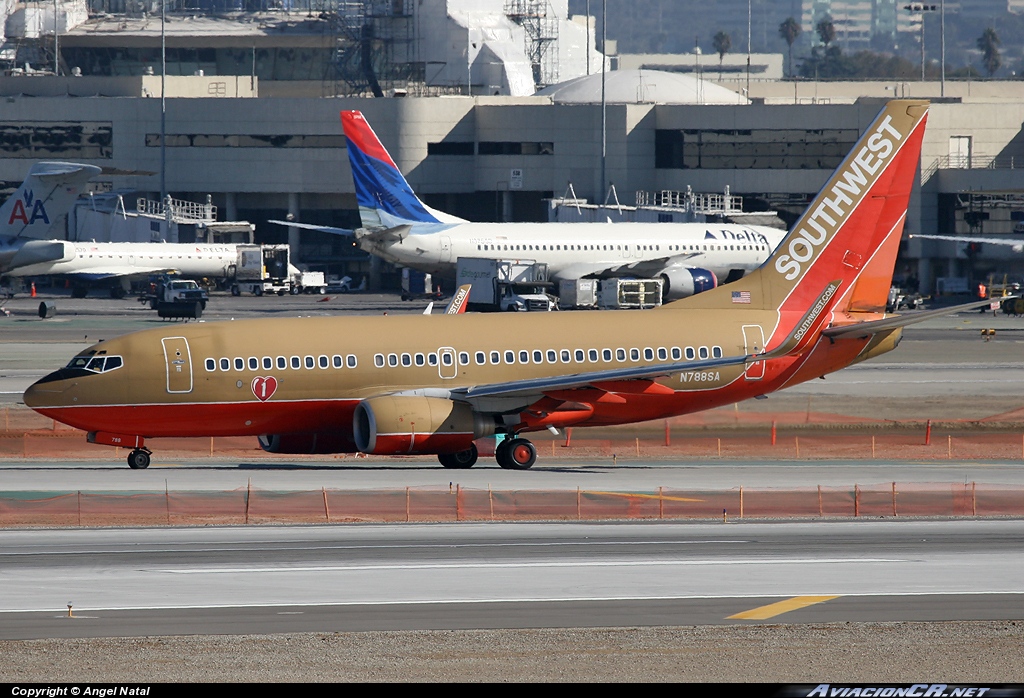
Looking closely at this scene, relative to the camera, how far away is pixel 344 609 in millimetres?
24672

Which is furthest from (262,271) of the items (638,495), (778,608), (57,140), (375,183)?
(778,608)

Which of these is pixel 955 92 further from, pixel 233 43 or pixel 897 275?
pixel 233 43

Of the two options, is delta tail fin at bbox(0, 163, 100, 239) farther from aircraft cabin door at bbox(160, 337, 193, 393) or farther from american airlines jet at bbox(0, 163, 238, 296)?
aircraft cabin door at bbox(160, 337, 193, 393)

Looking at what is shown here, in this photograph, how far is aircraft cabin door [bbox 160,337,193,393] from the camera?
3906 centimetres

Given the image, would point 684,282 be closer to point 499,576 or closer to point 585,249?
point 585,249

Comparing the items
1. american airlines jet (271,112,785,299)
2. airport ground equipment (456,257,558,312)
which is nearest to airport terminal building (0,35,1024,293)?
american airlines jet (271,112,785,299)

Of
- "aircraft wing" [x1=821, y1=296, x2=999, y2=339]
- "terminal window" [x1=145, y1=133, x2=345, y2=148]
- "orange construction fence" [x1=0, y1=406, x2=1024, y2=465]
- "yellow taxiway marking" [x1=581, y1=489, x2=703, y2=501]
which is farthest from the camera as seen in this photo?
"terminal window" [x1=145, y1=133, x2=345, y2=148]

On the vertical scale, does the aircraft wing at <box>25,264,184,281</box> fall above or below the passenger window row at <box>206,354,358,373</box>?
below

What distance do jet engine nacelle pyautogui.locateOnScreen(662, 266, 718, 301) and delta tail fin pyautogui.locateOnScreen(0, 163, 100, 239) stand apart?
35.0 meters

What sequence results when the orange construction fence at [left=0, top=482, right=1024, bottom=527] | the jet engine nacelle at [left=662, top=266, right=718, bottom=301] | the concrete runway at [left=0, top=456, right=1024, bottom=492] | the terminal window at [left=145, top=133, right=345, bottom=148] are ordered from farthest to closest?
the terminal window at [left=145, top=133, right=345, bottom=148], the jet engine nacelle at [left=662, top=266, right=718, bottom=301], the concrete runway at [left=0, top=456, right=1024, bottom=492], the orange construction fence at [left=0, top=482, right=1024, bottom=527]

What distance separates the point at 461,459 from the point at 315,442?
4.07 m
